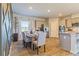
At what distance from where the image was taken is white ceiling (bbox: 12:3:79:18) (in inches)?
79.2

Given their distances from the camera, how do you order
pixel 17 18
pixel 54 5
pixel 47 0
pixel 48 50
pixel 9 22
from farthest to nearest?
pixel 9 22
pixel 48 50
pixel 17 18
pixel 54 5
pixel 47 0

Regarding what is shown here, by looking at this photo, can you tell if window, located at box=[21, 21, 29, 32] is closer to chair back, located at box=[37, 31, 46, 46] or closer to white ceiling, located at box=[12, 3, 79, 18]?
white ceiling, located at box=[12, 3, 79, 18]

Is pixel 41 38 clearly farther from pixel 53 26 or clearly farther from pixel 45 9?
pixel 45 9

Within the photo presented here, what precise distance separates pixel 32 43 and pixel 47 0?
1.24 metres

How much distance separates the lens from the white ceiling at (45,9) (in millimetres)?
2011

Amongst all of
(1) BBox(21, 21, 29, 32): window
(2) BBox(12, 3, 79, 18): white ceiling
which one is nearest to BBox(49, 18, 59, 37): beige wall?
(2) BBox(12, 3, 79, 18): white ceiling

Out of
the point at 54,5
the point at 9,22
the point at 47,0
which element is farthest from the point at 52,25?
the point at 9,22

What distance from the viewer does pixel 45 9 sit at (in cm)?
219

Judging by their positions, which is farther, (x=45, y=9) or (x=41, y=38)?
(x=41, y=38)

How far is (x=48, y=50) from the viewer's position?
2.42m

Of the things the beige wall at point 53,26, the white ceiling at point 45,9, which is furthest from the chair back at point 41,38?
the white ceiling at point 45,9

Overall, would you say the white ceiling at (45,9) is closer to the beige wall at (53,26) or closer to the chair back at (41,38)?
the beige wall at (53,26)

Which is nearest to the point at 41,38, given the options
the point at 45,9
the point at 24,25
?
the point at 24,25

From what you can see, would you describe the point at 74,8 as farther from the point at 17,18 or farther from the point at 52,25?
the point at 17,18
